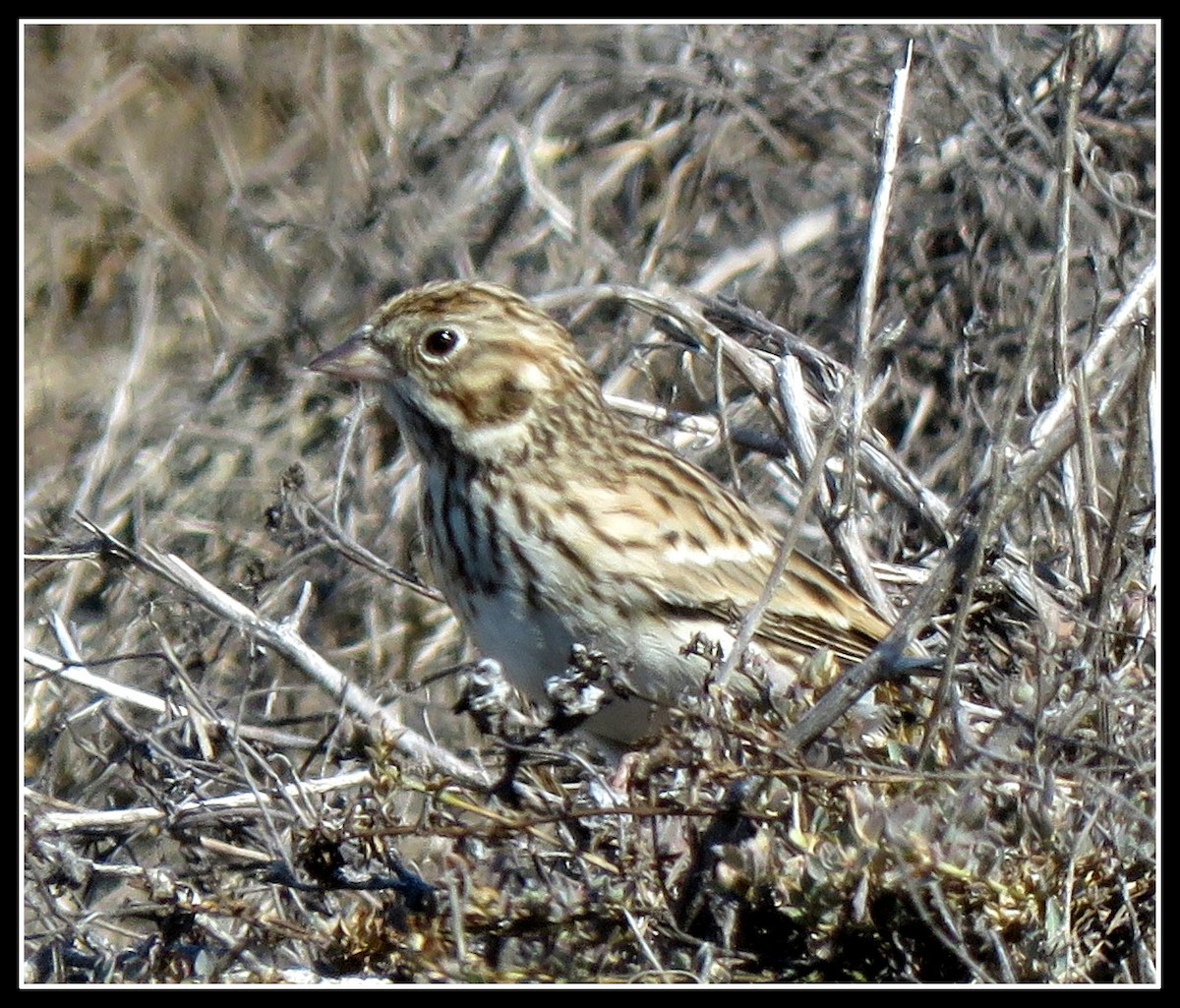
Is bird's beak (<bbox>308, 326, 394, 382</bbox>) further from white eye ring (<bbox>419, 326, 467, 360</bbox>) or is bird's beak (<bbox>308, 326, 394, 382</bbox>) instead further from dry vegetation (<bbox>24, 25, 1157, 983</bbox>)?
dry vegetation (<bbox>24, 25, 1157, 983</bbox>)

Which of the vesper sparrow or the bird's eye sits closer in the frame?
the vesper sparrow

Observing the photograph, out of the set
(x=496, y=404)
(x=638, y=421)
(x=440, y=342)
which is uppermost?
(x=440, y=342)

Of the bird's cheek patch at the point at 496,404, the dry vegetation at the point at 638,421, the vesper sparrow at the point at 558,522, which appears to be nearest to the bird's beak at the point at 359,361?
the vesper sparrow at the point at 558,522

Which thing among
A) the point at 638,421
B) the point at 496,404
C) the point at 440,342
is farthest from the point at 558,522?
the point at 638,421

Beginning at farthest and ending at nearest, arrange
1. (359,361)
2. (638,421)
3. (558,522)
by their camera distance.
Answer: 1. (638,421)
2. (359,361)
3. (558,522)

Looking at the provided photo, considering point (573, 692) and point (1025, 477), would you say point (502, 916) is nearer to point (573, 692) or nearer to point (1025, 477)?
point (573, 692)

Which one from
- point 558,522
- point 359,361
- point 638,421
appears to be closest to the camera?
point 558,522

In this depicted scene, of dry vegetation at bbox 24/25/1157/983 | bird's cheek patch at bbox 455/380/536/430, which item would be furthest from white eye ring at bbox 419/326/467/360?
dry vegetation at bbox 24/25/1157/983

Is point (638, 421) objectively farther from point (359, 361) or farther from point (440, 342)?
point (359, 361)
